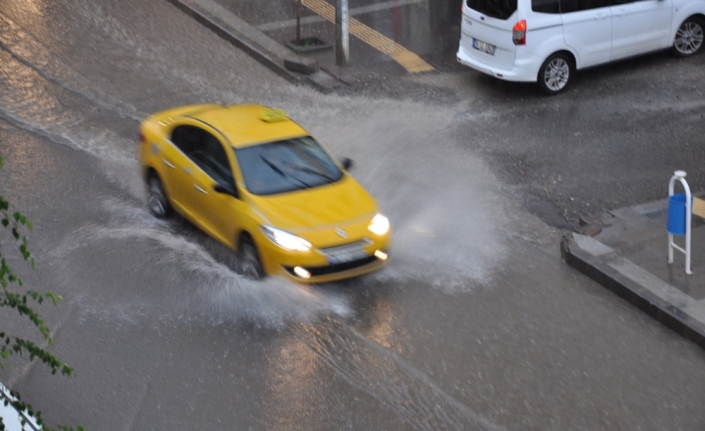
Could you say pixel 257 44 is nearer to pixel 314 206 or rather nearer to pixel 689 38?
pixel 689 38

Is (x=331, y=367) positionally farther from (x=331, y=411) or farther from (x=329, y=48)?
(x=329, y=48)

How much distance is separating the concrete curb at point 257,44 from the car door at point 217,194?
5511 millimetres

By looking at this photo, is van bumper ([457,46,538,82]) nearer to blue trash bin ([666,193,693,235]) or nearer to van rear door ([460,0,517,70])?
van rear door ([460,0,517,70])

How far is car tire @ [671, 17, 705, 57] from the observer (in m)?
15.9

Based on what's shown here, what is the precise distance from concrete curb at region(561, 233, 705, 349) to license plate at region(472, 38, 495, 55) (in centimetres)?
522

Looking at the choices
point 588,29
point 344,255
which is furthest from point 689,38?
point 344,255

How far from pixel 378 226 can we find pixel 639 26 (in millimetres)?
8175

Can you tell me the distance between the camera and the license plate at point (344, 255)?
891 centimetres

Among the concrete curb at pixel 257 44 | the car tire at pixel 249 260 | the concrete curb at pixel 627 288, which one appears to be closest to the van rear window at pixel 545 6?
the concrete curb at pixel 257 44

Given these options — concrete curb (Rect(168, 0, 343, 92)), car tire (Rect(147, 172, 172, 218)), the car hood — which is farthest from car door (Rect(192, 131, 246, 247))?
concrete curb (Rect(168, 0, 343, 92))

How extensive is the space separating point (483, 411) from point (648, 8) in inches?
397

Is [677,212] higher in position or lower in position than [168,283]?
higher

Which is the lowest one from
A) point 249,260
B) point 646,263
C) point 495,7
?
point 646,263

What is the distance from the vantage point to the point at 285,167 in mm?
9812
